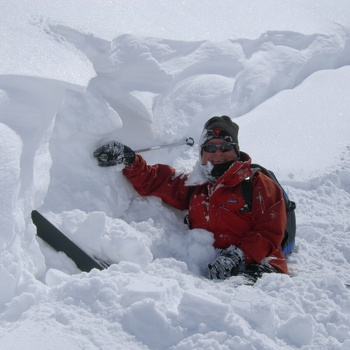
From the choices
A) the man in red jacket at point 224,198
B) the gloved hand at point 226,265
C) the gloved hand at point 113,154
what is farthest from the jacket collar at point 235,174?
the gloved hand at point 113,154

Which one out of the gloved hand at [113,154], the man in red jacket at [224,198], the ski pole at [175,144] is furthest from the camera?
the ski pole at [175,144]

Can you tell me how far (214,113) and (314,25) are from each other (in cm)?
329

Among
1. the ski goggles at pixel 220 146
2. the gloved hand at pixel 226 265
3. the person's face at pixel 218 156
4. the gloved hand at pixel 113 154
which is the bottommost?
the gloved hand at pixel 226 265

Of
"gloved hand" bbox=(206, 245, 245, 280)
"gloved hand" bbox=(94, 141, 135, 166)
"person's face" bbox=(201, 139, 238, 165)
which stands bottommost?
"gloved hand" bbox=(206, 245, 245, 280)

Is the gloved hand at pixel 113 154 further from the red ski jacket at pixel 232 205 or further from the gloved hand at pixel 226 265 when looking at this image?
the gloved hand at pixel 226 265

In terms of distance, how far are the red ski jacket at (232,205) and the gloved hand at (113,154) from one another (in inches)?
3.2

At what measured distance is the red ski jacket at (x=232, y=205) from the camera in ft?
12.6

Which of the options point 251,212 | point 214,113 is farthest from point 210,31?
point 251,212

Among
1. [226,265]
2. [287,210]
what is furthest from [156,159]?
[226,265]

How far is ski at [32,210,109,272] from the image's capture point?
10.9 feet

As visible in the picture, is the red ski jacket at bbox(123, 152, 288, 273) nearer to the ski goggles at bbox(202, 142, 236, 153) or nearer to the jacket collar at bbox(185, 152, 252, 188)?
the jacket collar at bbox(185, 152, 252, 188)

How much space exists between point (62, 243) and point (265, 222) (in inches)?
54.7

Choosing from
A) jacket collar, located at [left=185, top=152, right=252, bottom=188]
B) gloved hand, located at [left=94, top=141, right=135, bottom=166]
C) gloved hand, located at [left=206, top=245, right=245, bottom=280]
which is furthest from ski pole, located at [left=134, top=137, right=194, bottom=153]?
gloved hand, located at [left=206, top=245, right=245, bottom=280]

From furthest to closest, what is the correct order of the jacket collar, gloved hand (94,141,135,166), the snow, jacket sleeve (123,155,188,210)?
jacket sleeve (123,155,188,210) → gloved hand (94,141,135,166) → the jacket collar → the snow
